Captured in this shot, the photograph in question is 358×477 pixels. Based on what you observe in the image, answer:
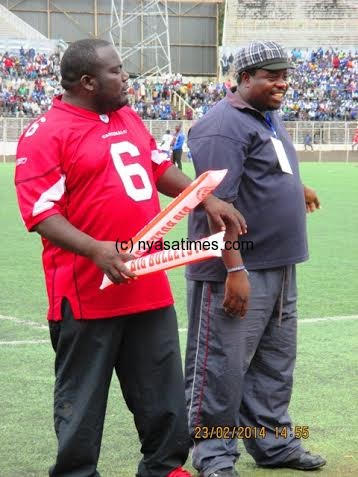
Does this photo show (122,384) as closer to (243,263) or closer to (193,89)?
(243,263)

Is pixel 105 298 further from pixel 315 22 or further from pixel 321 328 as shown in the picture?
pixel 315 22

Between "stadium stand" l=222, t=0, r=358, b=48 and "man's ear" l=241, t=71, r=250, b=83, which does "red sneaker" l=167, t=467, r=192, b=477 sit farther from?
"stadium stand" l=222, t=0, r=358, b=48

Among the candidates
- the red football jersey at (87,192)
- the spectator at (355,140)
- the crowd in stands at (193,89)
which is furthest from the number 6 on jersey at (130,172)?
the crowd in stands at (193,89)

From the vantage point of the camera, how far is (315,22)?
198ft

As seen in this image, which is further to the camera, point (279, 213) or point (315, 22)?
point (315, 22)

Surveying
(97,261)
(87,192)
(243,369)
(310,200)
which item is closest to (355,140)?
(310,200)

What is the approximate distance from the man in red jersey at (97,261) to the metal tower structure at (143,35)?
5636 centimetres

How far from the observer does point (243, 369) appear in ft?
15.1

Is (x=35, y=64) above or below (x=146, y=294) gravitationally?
below

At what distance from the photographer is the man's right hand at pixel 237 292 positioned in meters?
4.40

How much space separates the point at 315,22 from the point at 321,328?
54.5 m

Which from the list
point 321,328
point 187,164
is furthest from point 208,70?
point 321,328
